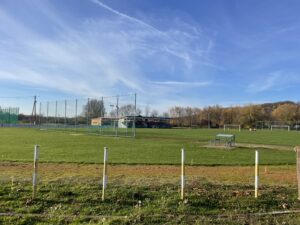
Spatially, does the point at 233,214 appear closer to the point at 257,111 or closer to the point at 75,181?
the point at 75,181

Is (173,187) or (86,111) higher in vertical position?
(86,111)

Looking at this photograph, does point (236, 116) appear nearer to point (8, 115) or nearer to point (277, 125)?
point (277, 125)

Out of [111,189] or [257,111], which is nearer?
[111,189]

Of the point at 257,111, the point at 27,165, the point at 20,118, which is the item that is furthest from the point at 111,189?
the point at 257,111

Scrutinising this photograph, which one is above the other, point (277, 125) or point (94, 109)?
point (94, 109)

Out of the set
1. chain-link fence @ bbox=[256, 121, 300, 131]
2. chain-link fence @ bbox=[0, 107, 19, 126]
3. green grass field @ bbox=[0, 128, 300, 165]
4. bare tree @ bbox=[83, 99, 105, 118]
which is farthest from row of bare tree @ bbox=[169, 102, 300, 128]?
green grass field @ bbox=[0, 128, 300, 165]

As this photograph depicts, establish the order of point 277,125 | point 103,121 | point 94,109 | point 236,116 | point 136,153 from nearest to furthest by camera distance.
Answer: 1. point 136,153
2. point 103,121
3. point 94,109
4. point 277,125
5. point 236,116

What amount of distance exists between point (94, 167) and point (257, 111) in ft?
394

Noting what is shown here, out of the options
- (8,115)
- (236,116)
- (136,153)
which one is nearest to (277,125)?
(236,116)

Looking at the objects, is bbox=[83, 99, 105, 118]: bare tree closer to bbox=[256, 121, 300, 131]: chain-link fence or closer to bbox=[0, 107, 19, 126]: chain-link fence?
bbox=[0, 107, 19, 126]: chain-link fence

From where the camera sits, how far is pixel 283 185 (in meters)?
9.58

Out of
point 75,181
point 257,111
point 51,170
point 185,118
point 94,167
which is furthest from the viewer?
point 185,118

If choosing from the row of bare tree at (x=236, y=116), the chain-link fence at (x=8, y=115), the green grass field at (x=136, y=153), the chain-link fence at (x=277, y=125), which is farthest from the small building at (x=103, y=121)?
the row of bare tree at (x=236, y=116)

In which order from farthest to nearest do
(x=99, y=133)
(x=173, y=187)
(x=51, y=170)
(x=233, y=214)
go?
(x=99, y=133), (x=51, y=170), (x=173, y=187), (x=233, y=214)
